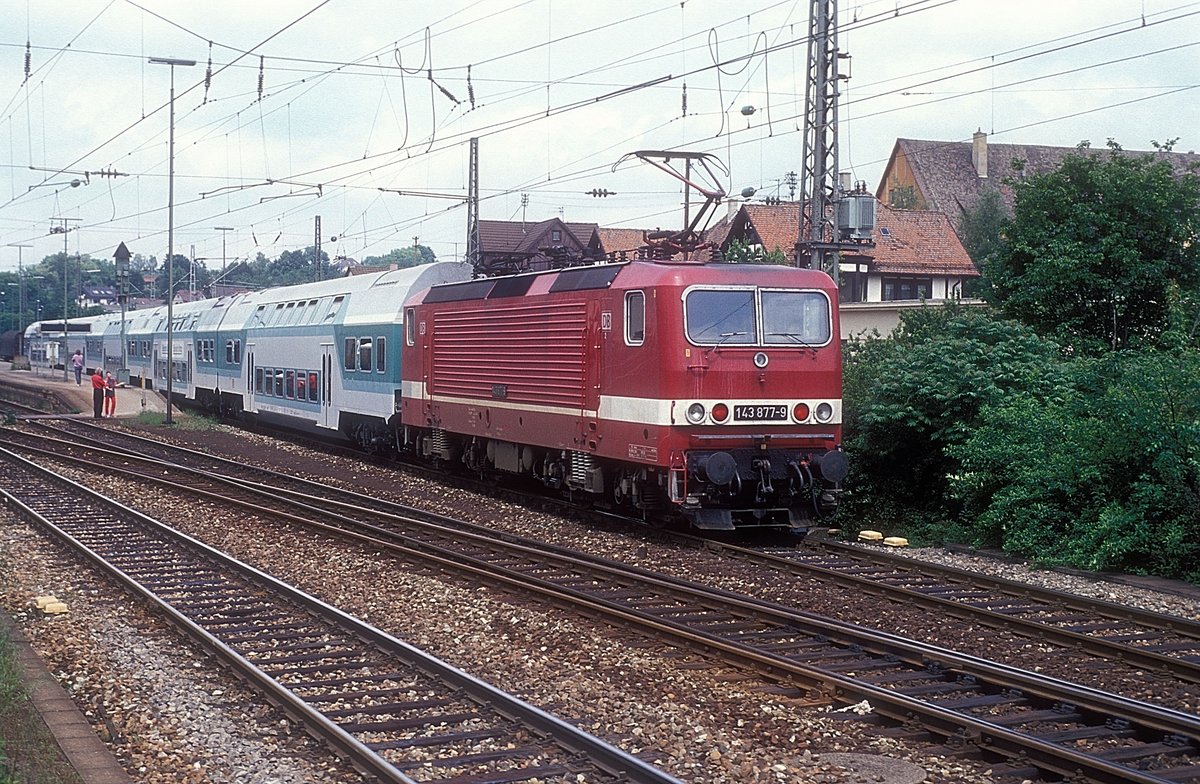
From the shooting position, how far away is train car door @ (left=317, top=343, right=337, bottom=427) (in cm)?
2752

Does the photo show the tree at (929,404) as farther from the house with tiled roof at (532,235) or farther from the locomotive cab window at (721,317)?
the house with tiled roof at (532,235)

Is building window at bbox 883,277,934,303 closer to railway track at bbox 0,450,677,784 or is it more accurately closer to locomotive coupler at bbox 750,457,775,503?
locomotive coupler at bbox 750,457,775,503

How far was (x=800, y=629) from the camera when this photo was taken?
33.2 feet

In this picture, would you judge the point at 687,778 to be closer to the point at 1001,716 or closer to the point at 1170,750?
the point at 1001,716

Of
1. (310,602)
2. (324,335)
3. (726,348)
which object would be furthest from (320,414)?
(310,602)

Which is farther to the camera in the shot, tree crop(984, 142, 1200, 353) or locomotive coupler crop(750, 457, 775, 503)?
tree crop(984, 142, 1200, 353)

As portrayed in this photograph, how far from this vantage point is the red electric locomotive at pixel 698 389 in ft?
46.8

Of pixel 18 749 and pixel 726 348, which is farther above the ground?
pixel 726 348

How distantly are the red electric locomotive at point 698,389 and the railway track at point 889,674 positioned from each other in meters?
1.91

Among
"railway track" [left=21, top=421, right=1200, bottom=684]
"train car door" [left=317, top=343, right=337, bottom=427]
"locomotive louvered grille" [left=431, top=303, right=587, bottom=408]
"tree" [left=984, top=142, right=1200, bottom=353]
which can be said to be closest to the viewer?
"railway track" [left=21, top=421, right=1200, bottom=684]

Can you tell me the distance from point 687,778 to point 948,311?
1640 centimetres

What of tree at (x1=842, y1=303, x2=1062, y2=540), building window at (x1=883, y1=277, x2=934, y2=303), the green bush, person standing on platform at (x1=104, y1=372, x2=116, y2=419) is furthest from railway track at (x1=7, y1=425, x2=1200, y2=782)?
building window at (x1=883, y1=277, x2=934, y2=303)

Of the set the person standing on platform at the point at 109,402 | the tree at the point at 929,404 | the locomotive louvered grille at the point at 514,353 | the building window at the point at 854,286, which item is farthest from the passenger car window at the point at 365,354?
the building window at the point at 854,286

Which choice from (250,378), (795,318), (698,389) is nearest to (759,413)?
(698,389)
